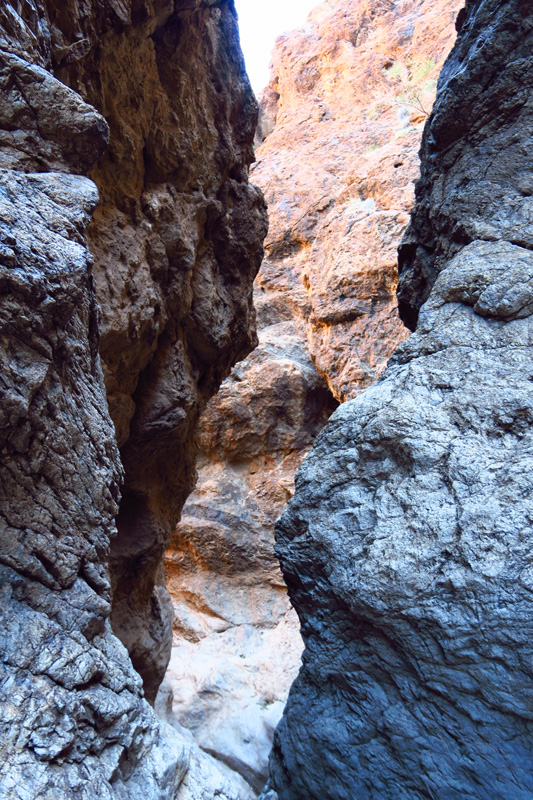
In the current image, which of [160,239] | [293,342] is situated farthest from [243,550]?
[160,239]

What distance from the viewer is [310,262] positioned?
10.0 meters

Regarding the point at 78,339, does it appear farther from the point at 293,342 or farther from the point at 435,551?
the point at 293,342

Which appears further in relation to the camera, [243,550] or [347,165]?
[347,165]

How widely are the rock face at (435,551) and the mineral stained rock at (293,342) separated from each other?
451 cm

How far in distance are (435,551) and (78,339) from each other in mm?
1966

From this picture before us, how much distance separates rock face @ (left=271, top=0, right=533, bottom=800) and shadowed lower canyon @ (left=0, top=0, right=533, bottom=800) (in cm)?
1

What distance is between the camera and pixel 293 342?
1046 centimetres

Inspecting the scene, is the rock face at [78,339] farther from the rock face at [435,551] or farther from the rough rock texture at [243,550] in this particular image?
the rough rock texture at [243,550]

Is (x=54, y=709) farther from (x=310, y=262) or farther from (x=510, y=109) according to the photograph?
(x=310, y=262)

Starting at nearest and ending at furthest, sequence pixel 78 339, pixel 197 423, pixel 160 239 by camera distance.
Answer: pixel 78 339 → pixel 160 239 → pixel 197 423

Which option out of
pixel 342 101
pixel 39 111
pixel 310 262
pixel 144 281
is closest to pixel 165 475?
pixel 144 281

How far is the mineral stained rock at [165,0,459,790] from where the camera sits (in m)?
7.62

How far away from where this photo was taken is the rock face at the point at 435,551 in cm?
215

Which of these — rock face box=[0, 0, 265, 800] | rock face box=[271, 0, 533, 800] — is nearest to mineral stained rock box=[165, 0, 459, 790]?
rock face box=[271, 0, 533, 800]
